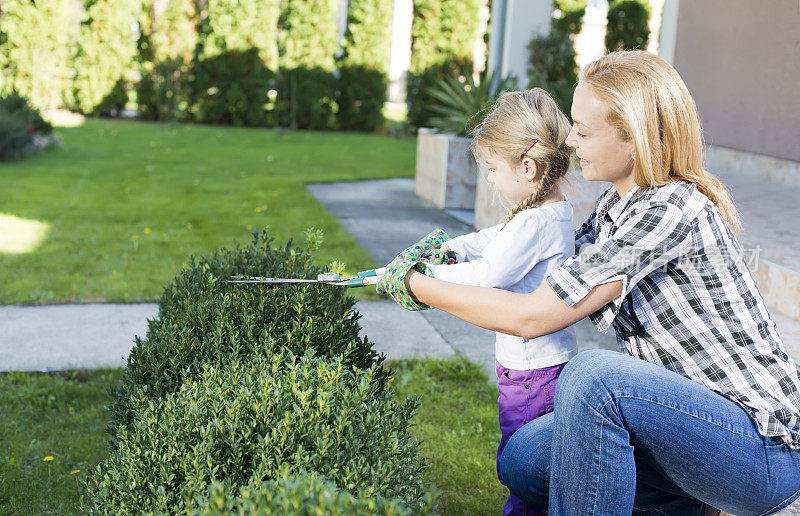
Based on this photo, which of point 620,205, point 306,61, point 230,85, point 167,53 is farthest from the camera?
point 306,61

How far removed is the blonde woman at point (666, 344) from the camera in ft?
5.87

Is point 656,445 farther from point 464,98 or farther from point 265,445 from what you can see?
point 464,98

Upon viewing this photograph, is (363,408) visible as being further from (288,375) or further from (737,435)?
(737,435)

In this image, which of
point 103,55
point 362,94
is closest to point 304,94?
point 362,94

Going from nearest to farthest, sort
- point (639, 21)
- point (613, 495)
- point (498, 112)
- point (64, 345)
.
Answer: point (613, 495) < point (498, 112) < point (64, 345) < point (639, 21)

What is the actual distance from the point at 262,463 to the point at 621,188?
123 cm

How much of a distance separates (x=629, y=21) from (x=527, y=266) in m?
17.1

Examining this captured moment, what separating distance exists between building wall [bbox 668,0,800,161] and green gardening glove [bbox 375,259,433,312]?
4781 millimetres

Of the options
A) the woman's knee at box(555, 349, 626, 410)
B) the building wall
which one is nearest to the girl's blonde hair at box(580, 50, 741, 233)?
the woman's knee at box(555, 349, 626, 410)

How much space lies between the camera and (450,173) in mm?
8234

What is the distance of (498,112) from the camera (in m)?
2.48

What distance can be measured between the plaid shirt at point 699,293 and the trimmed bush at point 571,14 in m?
15.4

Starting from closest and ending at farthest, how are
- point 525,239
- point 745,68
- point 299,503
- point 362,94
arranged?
point 299,503, point 525,239, point 745,68, point 362,94

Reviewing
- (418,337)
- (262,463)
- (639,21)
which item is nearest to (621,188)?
(262,463)
